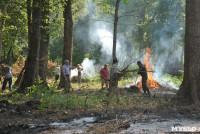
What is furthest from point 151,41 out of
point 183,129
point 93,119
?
point 183,129

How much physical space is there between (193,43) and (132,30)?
38.6 meters

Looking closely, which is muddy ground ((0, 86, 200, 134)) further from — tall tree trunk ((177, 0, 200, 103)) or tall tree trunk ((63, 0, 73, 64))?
tall tree trunk ((63, 0, 73, 64))

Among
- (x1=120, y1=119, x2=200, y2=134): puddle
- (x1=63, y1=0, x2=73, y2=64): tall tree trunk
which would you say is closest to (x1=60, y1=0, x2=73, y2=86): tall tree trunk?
(x1=63, y1=0, x2=73, y2=64): tall tree trunk

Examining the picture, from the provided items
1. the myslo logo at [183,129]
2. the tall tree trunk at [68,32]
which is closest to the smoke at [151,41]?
the tall tree trunk at [68,32]

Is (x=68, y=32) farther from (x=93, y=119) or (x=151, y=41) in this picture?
(x=151, y=41)

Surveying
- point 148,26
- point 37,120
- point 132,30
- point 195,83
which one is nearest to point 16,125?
point 37,120

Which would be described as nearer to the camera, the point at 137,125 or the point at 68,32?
the point at 137,125

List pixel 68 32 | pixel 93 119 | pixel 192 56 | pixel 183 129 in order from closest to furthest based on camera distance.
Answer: pixel 183 129
pixel 93 119
pixel 192 56
pixel 68 32

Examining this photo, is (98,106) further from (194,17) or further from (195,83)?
(194,17)

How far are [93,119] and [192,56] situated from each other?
14.9 ft

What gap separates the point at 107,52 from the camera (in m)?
47.2

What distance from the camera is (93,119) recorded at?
7.29 metres

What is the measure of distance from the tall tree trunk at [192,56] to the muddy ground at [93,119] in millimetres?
671

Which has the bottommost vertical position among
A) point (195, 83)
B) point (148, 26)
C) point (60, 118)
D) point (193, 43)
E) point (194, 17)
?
point (60, 118)
